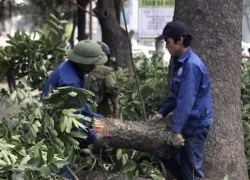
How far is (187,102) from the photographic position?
227 inches

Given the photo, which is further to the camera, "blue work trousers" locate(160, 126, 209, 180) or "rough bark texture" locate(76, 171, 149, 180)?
"rough bark texture" locate(76, 171, 149, 180)

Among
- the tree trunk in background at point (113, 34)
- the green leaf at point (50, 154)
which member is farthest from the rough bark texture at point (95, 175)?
the tree trunk in background at point (113, 34)

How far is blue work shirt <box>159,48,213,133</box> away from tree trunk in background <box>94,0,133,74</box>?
5.03 meters

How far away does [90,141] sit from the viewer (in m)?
5.86

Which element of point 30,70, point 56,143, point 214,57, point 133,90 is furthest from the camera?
point 133,90

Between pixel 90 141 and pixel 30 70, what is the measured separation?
2.70m

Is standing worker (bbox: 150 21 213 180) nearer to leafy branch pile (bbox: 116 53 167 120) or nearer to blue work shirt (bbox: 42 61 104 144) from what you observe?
blue work shirt (bbox: 42 61 104 144)

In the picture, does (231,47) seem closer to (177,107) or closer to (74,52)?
(177,107)

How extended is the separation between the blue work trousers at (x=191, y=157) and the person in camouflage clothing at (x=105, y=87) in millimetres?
1755

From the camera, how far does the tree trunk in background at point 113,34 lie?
11.2 m

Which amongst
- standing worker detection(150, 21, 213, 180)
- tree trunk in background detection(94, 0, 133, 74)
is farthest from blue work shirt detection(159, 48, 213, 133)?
tree trunk in background detection(94, 0, 133, 74)

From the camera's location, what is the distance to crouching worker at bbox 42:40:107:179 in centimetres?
569

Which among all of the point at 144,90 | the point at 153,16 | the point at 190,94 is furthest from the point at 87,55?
the point at 153,16

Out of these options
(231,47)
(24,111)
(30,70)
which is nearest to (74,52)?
(24,111)
